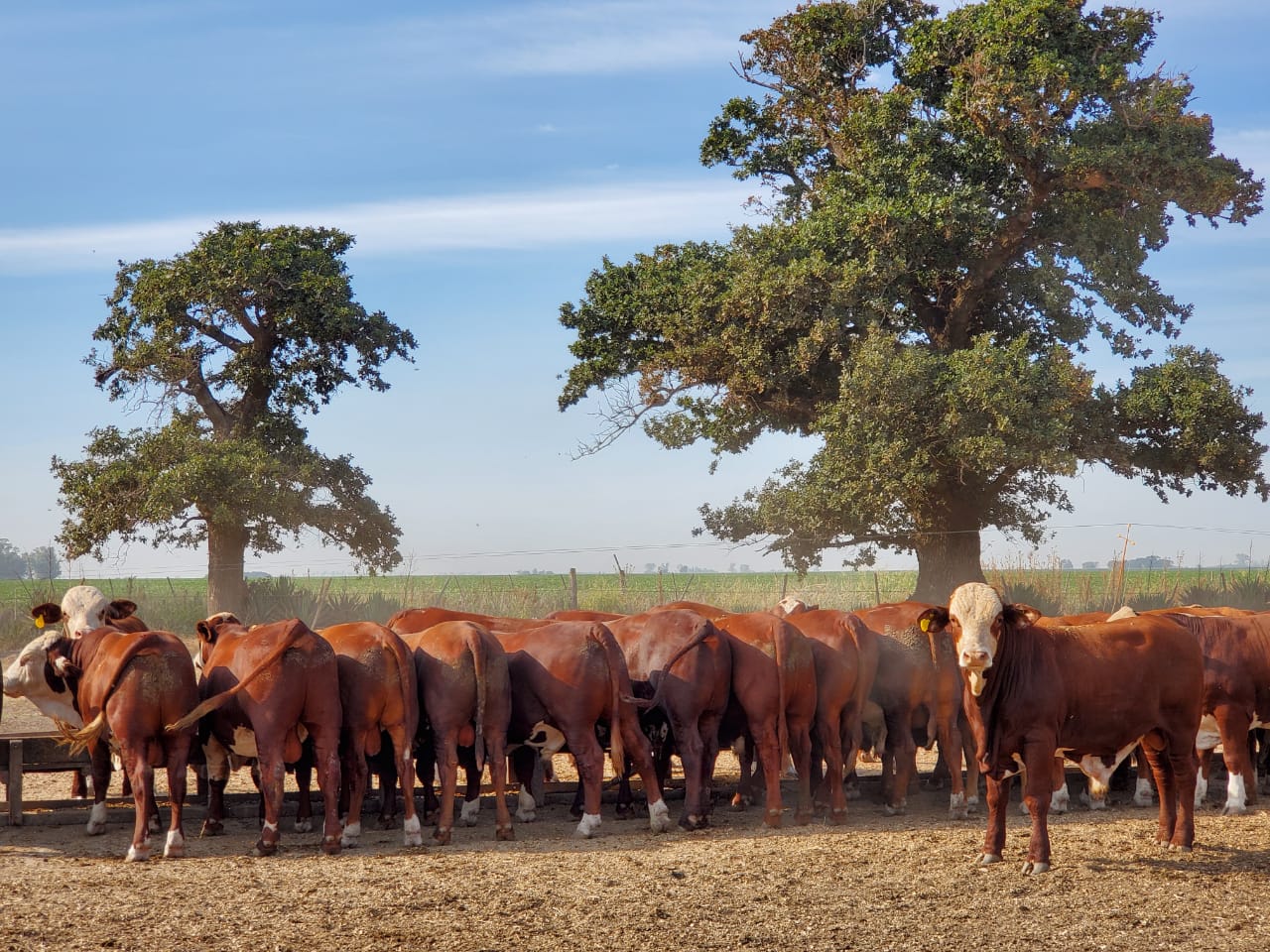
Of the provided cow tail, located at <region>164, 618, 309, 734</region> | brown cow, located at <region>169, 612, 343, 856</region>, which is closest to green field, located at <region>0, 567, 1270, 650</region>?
brown cow, located at <region>169, 612, 343, 856</region>

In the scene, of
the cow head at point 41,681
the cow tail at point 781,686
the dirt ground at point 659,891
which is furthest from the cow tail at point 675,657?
the cow head at point 41,681

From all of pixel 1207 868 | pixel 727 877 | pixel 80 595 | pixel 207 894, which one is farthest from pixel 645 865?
pixel 80 595

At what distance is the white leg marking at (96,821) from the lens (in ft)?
33.9

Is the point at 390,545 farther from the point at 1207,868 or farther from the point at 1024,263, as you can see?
the point at 1207,868

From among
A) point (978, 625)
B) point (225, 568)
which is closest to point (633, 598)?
point (225, 568)

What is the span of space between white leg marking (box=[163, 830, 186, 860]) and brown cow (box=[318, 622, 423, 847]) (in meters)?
1.18

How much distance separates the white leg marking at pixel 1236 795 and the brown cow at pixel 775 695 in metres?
3.34

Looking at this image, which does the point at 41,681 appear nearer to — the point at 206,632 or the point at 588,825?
the point at 206,632

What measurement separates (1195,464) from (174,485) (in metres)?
18.4

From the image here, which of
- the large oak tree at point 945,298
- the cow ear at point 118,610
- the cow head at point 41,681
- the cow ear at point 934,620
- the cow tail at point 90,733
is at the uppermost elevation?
the large oak tree at point 945,298

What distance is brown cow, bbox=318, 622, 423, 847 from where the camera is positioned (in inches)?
395

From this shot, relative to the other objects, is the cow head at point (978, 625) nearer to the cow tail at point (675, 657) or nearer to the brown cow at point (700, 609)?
the cow tail at point (675, 657)

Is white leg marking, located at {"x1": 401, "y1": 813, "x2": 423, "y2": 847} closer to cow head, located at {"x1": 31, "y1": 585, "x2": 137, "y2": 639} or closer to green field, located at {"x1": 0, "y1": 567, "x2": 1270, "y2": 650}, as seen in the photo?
cow head, located at {"x1": 31, "y1": 585, "x2": 137, "y2": 639}

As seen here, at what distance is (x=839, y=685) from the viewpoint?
1098 centimetres
